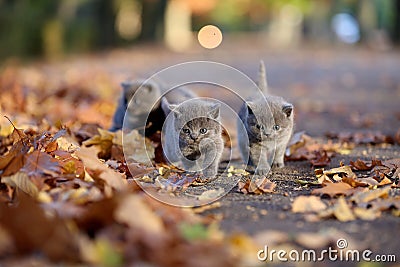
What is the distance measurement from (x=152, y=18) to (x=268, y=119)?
22.3m

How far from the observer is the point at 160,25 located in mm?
26672

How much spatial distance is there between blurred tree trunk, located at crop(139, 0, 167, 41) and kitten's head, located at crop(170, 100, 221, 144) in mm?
21657

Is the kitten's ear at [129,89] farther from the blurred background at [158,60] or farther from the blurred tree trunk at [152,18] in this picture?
the blurred tree trunk at [152,18]

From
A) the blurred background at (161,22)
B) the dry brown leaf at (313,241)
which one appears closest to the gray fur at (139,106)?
the dry brown leaf at (313,241)

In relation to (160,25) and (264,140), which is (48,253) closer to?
(264,140)

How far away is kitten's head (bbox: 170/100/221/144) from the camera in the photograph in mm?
4316

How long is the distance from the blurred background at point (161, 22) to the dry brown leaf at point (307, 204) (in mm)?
14641

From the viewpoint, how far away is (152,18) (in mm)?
26141

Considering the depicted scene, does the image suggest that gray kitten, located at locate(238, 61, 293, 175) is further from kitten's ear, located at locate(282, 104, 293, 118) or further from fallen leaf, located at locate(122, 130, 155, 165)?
fallen leaf, located at locate(122, 130, 155, 165)

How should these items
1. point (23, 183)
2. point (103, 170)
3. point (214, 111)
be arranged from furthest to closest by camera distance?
point (214, 111) < point (103, 170) < point (23, 183)

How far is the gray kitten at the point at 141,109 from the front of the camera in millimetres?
5203

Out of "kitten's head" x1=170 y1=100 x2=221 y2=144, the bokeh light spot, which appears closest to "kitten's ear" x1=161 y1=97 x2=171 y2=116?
"kitten's head" x1=170 y1=100 x2=221 y2=144

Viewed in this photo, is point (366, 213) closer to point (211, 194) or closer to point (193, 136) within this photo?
point (211, 194)

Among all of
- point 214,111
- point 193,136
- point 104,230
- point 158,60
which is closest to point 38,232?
point 104,230
